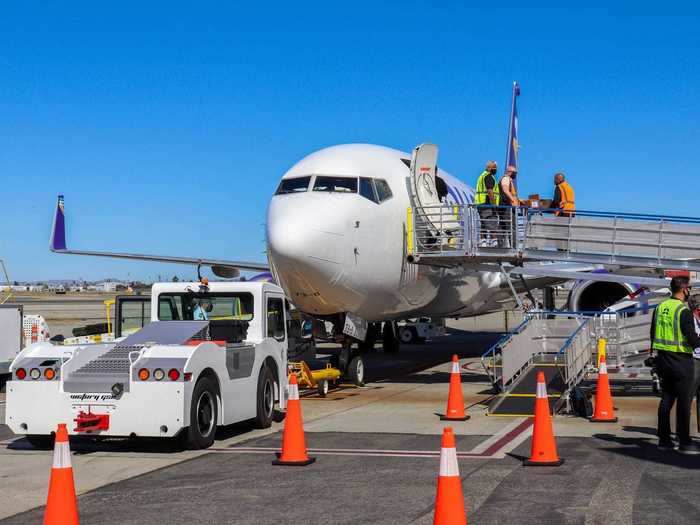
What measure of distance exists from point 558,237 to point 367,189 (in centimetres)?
377

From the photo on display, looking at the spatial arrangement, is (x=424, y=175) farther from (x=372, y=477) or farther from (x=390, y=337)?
(x=390, y=337)

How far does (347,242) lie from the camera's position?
15.8 m

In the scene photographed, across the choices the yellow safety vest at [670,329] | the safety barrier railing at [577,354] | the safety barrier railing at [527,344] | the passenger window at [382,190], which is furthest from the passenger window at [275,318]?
the yellow safety vest at [670,329]

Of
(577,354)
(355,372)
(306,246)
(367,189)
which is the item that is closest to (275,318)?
(306,246)

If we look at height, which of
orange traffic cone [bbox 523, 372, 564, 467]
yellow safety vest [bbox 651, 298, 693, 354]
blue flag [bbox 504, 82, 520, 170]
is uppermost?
blue flag [bbox 504, 82, 520, 170]

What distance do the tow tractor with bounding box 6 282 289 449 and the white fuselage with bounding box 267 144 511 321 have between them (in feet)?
11.4

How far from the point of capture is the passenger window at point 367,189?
16.6m

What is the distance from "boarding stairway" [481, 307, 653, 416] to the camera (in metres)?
13.6

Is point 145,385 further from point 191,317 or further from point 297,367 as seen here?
point 297,367

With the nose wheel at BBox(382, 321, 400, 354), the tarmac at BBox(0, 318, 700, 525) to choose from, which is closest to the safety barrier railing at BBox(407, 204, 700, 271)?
the tarmac at BBox(0, 318, 700, 525)

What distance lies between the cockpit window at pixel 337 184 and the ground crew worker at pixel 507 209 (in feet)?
9.54

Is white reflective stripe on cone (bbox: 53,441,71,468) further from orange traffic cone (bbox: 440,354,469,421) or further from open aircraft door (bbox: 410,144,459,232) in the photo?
open aircraft door (bbox: 410,144,459,232)

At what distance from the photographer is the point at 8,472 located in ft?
29.8

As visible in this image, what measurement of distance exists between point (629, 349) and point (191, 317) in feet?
24.0
